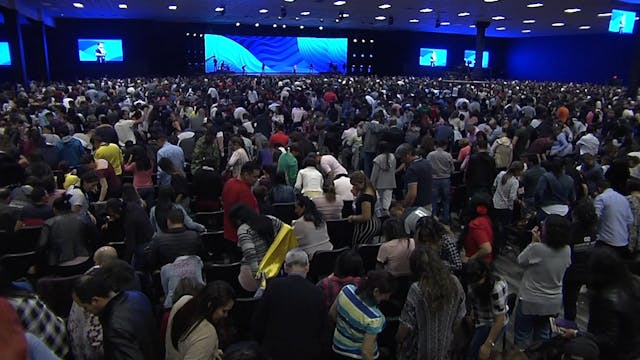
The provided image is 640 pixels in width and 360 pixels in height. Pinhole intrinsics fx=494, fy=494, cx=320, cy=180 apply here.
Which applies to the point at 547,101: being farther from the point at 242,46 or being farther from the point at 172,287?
the point at 242,46

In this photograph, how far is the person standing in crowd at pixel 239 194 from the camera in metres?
5.29

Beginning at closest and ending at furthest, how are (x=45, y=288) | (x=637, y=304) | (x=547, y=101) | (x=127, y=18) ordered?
1. (x=637, y=304)
2. (x=45, y=288)
3. (x=547, y=101)
4. (x=127, y=18)

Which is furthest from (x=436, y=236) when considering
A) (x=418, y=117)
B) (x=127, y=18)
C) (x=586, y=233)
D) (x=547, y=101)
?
(x=127, y=18)

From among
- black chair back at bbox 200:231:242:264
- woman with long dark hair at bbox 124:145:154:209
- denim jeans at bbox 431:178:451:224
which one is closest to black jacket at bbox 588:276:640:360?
black chair back at bbox 200:231:242:264

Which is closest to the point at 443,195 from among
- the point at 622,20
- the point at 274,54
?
the point at 622,20

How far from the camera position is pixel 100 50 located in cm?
2897

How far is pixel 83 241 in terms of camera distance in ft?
14.8

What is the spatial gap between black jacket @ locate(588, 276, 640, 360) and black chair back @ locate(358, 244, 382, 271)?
2.07 meters

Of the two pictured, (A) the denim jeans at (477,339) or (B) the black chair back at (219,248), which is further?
(B) the black chair back at (219,248)

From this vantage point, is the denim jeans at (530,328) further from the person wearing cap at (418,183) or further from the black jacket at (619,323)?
the person wearing cap at (418,183)

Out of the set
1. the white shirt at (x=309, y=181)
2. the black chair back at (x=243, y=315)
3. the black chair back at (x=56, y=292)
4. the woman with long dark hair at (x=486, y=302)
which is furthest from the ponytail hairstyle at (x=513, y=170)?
the black chair back at (x=56, y=292)

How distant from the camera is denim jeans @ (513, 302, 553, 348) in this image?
3926 millimetres

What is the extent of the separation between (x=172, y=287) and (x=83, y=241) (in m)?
1.48

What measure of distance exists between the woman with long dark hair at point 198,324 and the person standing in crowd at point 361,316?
28.0 inches
